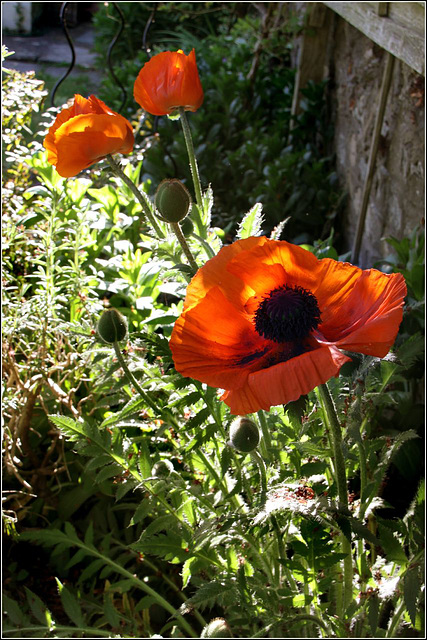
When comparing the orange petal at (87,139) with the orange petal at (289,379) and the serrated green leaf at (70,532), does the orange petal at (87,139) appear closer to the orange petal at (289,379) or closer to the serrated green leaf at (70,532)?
the orange petal at (289,379)

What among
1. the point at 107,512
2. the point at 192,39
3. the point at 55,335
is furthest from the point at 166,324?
the point at 192,39

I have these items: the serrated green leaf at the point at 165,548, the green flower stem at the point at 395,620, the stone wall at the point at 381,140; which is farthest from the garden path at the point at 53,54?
the green flower stem at the point at 395,620

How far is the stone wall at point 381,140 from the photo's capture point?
242 centimetres

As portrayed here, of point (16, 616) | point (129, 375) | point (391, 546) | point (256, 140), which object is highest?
point (129, 375)

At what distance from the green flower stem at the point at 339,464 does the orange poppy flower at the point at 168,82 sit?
48cm

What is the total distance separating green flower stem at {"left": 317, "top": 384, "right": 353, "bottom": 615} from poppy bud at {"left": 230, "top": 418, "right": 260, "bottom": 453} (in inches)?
3.9

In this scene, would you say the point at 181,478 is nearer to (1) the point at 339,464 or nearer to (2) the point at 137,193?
(1) the point at 339,464

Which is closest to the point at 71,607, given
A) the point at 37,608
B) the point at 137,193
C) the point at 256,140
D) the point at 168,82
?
the point at 37,608

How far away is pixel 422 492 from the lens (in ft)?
3.97

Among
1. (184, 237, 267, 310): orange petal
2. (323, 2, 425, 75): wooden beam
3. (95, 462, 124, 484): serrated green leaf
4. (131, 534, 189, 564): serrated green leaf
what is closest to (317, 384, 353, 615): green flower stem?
(184, 237, 267, 310): orange petal

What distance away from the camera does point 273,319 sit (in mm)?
768

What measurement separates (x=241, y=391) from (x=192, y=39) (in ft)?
18.7

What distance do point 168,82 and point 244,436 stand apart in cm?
52

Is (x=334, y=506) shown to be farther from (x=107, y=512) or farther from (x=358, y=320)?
(x=107, y=512)
